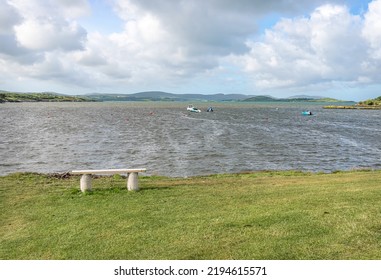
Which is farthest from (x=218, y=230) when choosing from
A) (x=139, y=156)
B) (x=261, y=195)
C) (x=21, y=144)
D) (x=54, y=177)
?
(x=21, y=144)

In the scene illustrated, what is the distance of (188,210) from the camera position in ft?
39.4

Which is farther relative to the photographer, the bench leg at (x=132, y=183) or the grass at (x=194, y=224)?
the bench leg at (x=132, y=183)

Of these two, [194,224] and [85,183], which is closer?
[194,224]

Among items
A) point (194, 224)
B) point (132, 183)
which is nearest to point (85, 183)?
point (132, 183)

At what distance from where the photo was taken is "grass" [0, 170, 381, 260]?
8.56 meters

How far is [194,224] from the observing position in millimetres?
10438

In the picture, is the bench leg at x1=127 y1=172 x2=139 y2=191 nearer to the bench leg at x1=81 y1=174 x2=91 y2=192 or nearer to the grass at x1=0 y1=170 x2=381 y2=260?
the grass at x1=0 y1=170 x2=381 y2=260

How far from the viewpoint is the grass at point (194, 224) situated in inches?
337

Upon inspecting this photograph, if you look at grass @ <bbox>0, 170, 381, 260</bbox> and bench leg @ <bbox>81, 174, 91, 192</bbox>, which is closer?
grass @ <bbox>0, 170, 381, 260</bbox>

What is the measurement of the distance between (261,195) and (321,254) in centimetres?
622

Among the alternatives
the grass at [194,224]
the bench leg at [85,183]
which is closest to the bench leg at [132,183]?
the grass at [194,224]

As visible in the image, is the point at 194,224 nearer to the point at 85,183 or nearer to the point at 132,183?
the point at 132,183

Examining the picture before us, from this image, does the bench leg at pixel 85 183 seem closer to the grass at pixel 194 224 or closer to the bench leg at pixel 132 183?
the grass at pixel 194 224

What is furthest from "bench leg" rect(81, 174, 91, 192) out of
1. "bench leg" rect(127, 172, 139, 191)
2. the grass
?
"bench leg" rect(127, 172, 139, 191)
